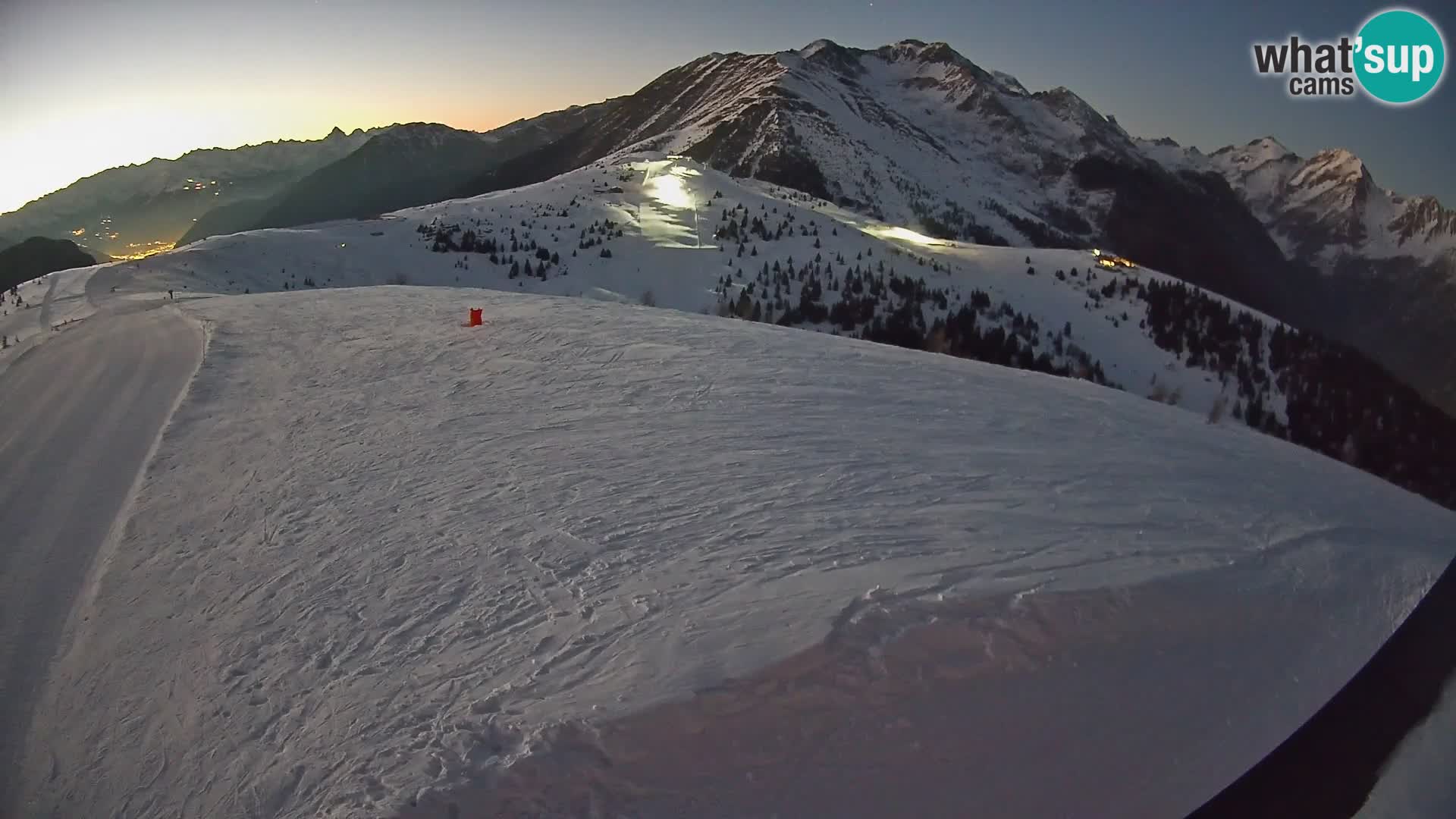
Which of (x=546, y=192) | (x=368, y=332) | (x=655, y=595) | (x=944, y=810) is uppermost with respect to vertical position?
(x=546, y=192)

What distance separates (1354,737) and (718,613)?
3274 millimetres

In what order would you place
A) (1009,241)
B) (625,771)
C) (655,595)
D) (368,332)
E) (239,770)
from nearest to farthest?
(625,771)
(239,770)
(655,595)
(368,332)
(1009,241)

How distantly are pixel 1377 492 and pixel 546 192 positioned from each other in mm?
36442

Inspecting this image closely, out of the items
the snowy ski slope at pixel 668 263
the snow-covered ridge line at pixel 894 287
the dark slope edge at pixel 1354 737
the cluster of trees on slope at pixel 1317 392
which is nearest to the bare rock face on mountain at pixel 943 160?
the snowy ski slope at pixel 668 263

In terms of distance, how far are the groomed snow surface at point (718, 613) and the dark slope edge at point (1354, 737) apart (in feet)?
0.35

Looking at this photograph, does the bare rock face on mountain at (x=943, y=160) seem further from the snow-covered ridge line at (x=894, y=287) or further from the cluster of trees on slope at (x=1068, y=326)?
the cluster of trees on slope at (x=1068, y=326)

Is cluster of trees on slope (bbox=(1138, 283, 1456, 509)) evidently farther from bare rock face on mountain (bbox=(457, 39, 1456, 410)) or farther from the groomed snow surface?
bare rock face on mountain (bbox=(457, 39, 1456, 410))

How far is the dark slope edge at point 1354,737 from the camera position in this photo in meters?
3.58

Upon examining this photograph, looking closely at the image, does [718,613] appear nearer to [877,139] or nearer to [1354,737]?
[1354,737]

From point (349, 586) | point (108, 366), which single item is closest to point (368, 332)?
point (108, 366)

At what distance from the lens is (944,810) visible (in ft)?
11.0

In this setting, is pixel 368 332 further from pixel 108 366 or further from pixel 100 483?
pixel 100 483

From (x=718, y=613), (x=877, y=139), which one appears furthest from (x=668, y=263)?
(x=877, y=139)

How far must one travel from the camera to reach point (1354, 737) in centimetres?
395
